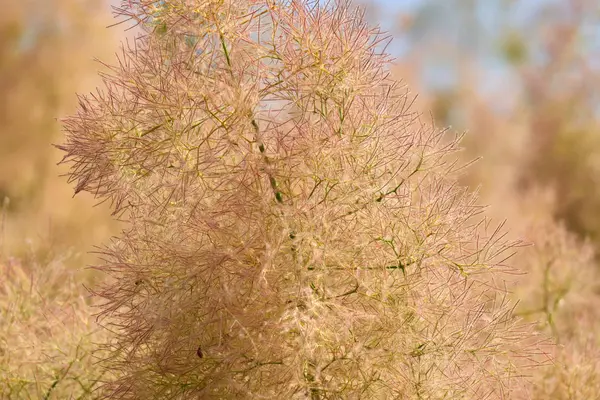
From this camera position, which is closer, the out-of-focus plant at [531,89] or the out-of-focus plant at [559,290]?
the out-of-focus plant at [559,290]

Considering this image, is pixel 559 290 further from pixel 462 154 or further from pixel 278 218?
pixel 462 154

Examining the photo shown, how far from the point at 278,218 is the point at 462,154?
8.31 m

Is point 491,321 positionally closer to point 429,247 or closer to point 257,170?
point 429,247

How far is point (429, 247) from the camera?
2592 mm

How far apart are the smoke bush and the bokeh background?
0.27 m

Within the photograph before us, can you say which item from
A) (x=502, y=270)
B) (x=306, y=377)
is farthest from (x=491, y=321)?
(x=306, y=377)

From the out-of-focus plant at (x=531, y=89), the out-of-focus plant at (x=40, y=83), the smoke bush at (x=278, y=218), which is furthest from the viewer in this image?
the out-of-focus plant at (x=531, y=89)

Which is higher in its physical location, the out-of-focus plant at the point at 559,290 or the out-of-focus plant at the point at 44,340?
the out-of-focus plant at the point at 559,290

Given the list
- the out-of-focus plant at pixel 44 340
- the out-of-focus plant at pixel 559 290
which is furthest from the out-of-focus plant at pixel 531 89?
the out-of-focus plant at pixel 44 340

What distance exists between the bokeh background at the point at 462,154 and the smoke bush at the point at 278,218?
269 millimetres

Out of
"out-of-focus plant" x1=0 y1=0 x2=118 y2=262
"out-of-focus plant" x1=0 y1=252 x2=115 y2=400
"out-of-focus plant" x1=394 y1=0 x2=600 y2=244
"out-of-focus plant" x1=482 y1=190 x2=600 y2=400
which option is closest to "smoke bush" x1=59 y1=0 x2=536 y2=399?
"out-of-focus plant" x1=0 y1=252 x2=115 y2=400

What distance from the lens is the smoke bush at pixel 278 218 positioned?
2432 millimetres

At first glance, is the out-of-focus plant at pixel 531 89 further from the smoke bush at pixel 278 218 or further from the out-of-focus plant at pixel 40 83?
the smoke bush at pixel 278 218

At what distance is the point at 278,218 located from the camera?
2.44 m
